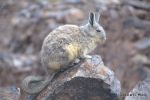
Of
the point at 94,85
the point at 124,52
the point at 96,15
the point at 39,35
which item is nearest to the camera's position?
the point at 94,85

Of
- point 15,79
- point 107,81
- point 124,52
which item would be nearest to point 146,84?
point 107,81

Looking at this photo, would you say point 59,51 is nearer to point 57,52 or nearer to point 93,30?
point 57,52

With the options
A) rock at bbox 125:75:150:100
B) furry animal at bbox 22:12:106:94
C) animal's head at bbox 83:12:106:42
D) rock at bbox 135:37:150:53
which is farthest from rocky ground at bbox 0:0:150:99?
furry animal at bbox 22:12:106:94

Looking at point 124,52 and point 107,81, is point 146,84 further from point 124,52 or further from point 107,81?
point 124,52

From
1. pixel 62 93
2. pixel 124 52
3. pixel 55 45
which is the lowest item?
pixel 62 93

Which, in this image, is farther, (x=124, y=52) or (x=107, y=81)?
(x=124, y=52)

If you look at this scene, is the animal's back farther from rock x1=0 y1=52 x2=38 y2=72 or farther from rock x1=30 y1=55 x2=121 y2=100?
rock x1=0 y1=52 x2=38 y2=72

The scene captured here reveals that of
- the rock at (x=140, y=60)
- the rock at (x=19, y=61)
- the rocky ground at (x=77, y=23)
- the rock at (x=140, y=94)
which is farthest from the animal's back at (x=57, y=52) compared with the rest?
the rock at (x=19, y=61)

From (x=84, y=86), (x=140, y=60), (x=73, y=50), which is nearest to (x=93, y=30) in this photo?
(x=73, y=50)
